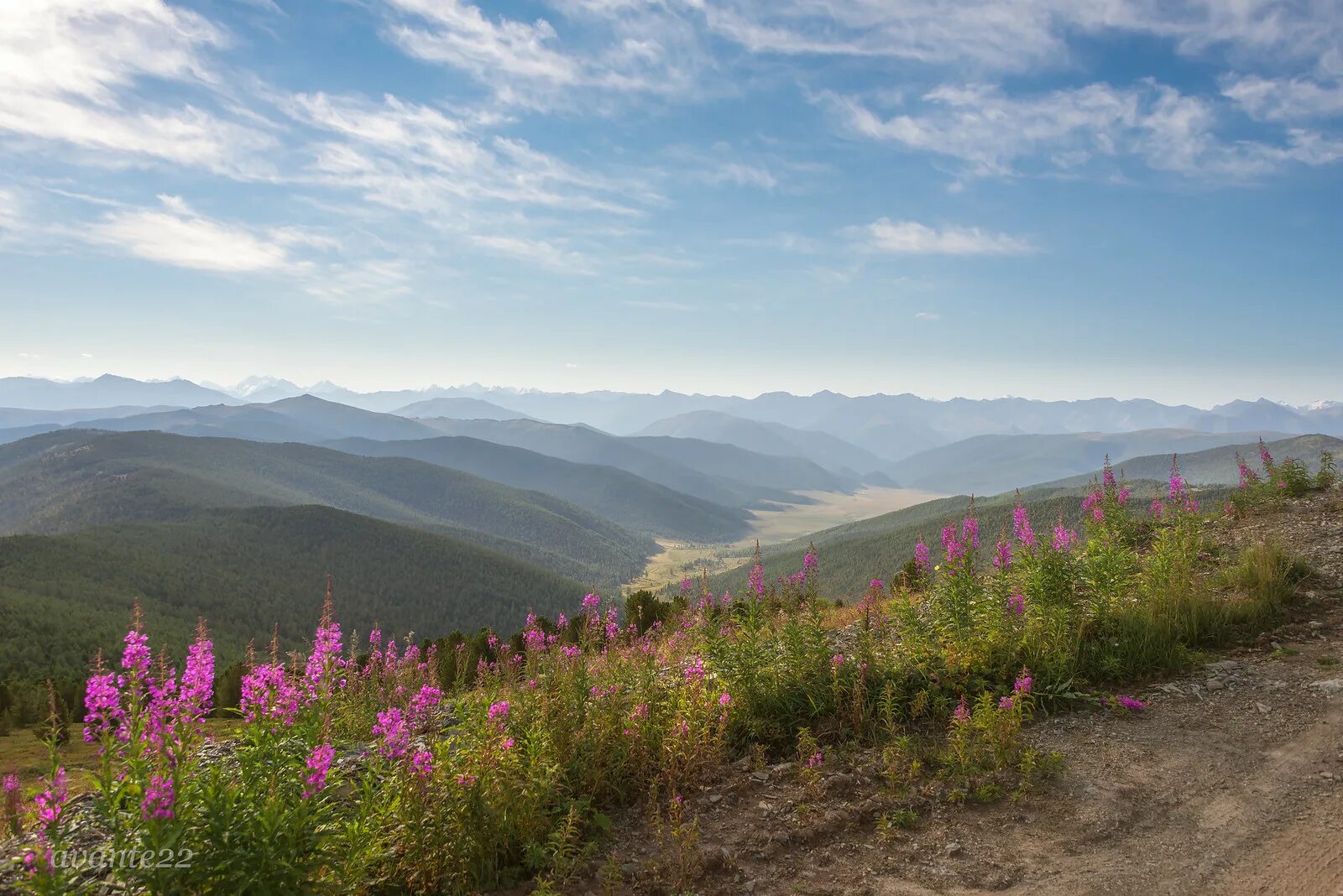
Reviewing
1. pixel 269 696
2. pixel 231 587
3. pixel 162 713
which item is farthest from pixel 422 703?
pixel 231 587

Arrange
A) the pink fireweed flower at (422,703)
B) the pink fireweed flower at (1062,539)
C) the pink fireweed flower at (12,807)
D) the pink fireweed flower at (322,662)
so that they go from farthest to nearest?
the pink fireweed flower at (1062,539)
the pink fireweed flower at (422,703)
the pink fireweed flower at (12,807)
the pink fireweed flower at (322,662)

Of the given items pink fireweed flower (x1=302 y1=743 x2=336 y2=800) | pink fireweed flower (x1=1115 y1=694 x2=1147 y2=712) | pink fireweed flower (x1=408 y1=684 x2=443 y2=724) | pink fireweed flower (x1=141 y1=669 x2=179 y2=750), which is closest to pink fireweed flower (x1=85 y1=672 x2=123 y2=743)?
pink fireweed flower (x1=141 y1=669 x2=179 y2=750)

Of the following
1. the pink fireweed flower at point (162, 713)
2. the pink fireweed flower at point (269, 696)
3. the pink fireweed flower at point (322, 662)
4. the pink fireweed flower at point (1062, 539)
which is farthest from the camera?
the pink fireweed flower at point (1062, 539)

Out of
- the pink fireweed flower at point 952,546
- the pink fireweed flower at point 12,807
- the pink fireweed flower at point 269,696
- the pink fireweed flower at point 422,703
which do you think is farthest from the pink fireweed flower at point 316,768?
the pink fireweed flower at point 952,546

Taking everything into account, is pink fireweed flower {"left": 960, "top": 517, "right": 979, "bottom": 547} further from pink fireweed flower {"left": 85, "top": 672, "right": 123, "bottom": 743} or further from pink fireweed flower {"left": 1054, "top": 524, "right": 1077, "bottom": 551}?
pink fireweed flower {"left": 85, "top": 672, "right": 123, "bottom": 743}

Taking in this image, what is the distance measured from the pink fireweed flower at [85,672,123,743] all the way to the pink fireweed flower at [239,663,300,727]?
0.78 metres

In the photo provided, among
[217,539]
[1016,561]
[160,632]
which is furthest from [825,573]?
[217,539]

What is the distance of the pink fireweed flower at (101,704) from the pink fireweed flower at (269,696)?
0.78 m

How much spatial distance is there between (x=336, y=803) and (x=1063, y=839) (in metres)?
6.52

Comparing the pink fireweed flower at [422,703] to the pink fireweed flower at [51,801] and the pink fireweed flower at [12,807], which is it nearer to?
the pink fireweed flower at [51,801]

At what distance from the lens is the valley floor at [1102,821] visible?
523cm

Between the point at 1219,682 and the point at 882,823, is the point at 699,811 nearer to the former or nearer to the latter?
the point at 882,823

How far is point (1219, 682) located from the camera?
27.0ft

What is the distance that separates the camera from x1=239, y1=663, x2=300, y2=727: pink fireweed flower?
4.93m
